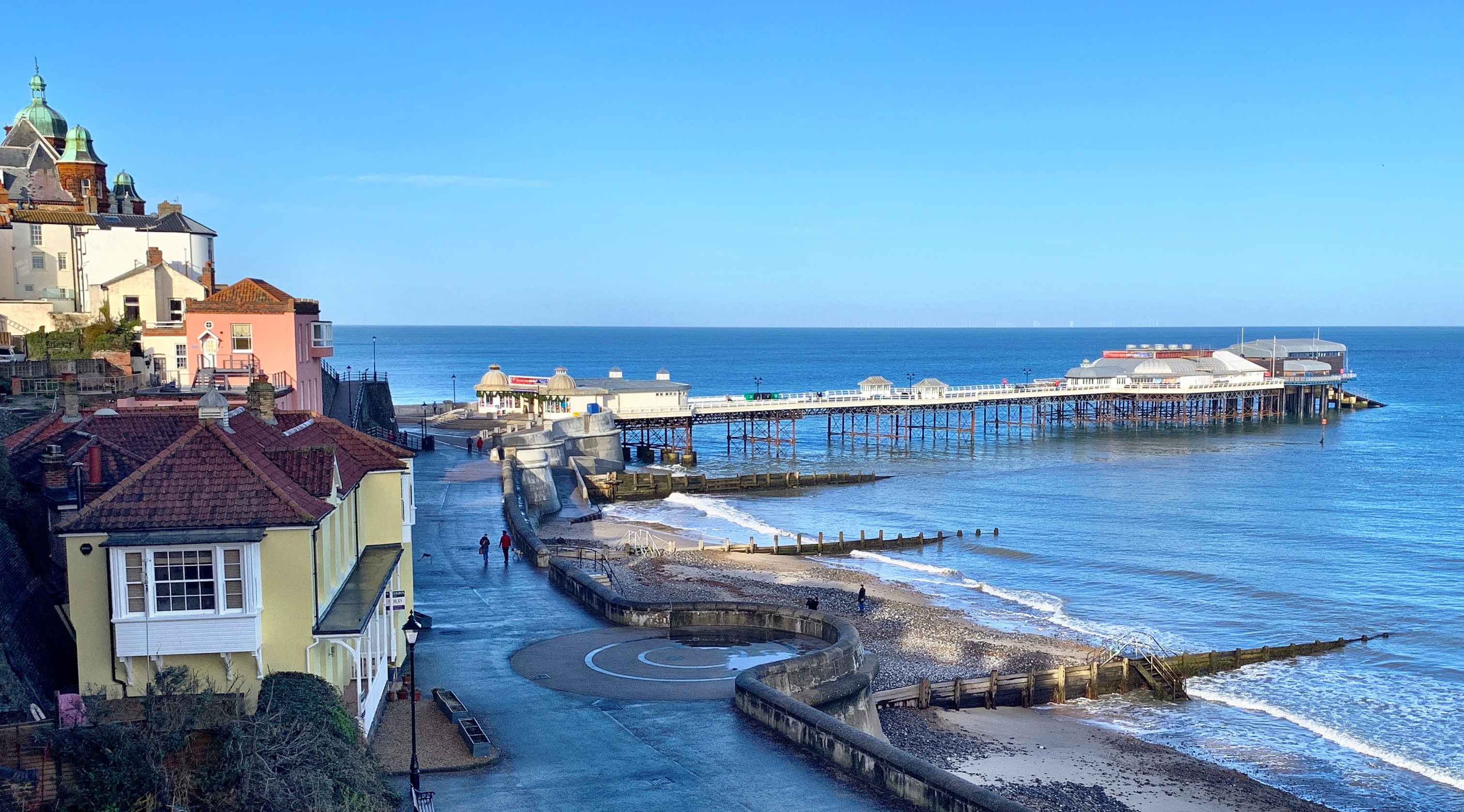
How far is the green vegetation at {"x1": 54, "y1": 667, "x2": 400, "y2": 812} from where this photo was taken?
11.5 metres

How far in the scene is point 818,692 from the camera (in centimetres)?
1973

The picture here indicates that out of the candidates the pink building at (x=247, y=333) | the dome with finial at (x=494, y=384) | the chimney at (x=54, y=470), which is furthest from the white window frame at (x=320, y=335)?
the dome with finial at (x=494, y=384)

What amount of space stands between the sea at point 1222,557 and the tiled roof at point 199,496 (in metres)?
18.9

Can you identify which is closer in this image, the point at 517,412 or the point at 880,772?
the point at 880,772

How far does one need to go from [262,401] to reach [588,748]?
8173 mm

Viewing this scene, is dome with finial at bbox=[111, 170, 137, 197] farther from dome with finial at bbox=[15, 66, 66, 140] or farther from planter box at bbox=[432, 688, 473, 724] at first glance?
planter box at bbox=[432, 688, 473, 724]

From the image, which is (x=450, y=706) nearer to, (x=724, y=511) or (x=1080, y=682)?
(x=1080, y=682)

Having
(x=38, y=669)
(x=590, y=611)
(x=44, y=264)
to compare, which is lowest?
(x=590, y=611)

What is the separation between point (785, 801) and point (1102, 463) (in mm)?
64531

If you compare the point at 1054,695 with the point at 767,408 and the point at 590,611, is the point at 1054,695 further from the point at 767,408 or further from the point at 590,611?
the point at 767,408

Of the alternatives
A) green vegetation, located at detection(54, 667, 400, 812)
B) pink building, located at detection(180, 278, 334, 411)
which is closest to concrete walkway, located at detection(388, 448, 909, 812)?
green vegetation, located at detection(54, 667, 400, 812)

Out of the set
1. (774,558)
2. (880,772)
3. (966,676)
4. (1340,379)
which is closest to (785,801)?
(880,772)

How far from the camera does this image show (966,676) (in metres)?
28.2

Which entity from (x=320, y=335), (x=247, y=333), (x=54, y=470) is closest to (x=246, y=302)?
(x=247, y=333)
